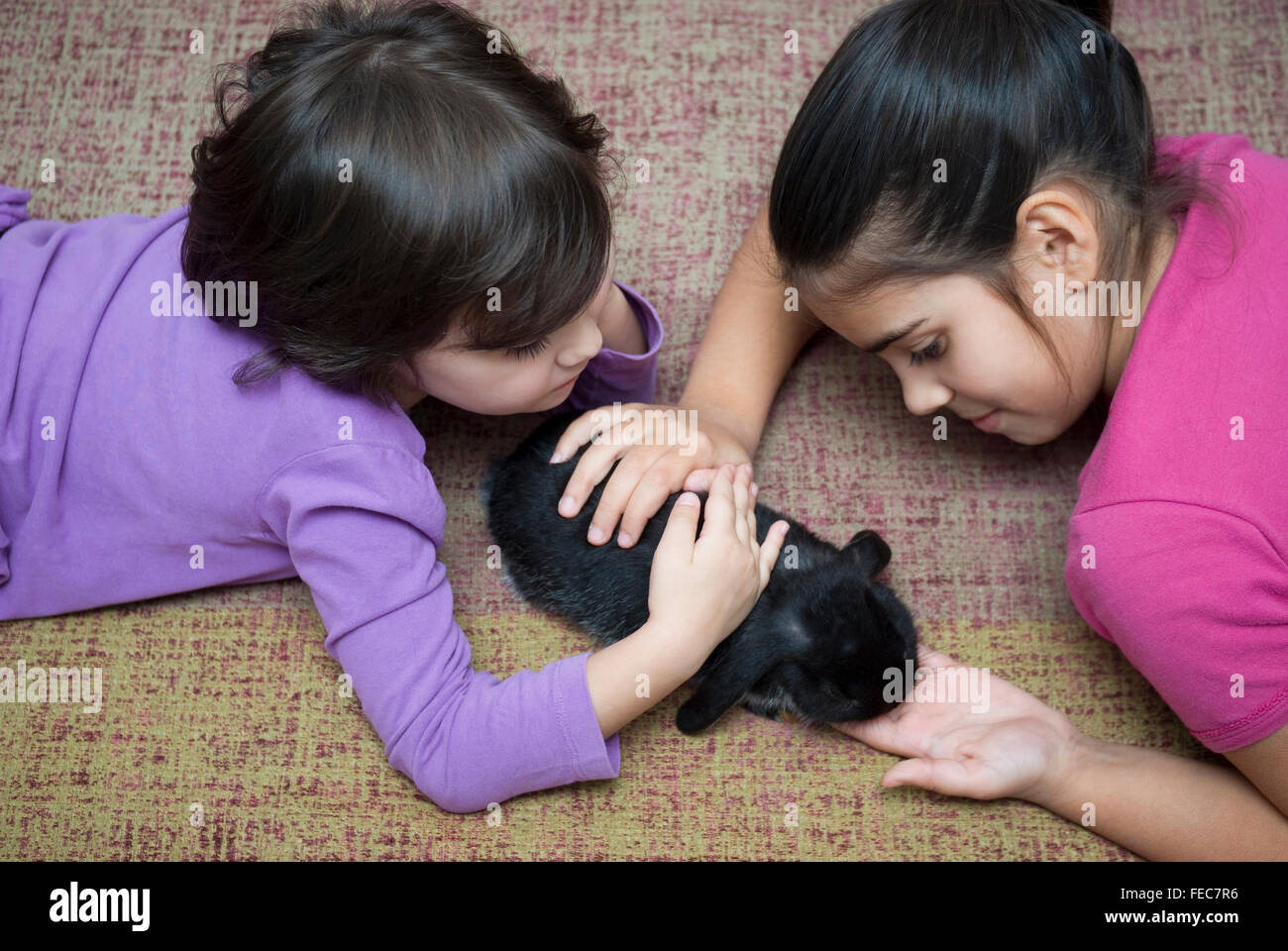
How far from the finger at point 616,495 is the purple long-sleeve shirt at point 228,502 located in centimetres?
13

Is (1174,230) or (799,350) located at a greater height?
(1174,230)

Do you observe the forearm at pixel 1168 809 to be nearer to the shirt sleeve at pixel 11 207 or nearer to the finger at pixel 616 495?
the finger at pixel 616 495

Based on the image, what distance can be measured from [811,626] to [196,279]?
2.09ft

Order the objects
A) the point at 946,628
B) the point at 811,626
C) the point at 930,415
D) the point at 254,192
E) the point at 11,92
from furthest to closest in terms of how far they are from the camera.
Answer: the point at 11,92 → the point at 930,415 → the point at 946,628 → the point at 811,626 → the point at 254,192

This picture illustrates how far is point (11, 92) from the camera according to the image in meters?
1.41

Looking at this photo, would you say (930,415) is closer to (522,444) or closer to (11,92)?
(522,444)

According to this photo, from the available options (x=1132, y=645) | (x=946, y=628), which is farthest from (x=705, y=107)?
(x=1132, y=645)

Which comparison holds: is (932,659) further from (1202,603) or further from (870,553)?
(1202,603)

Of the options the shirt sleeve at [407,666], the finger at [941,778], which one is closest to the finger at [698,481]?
the shirt sleeve at [407,666]

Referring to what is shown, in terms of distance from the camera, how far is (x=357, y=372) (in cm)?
103

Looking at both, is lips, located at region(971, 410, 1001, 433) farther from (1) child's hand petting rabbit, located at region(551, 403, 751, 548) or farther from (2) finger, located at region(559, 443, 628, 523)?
(2) finger, located at region(559, 443, 628, 523)

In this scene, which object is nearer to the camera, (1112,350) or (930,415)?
(1112,350)

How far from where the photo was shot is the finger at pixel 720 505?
1.08 meters

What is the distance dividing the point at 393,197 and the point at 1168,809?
868 millimetres
